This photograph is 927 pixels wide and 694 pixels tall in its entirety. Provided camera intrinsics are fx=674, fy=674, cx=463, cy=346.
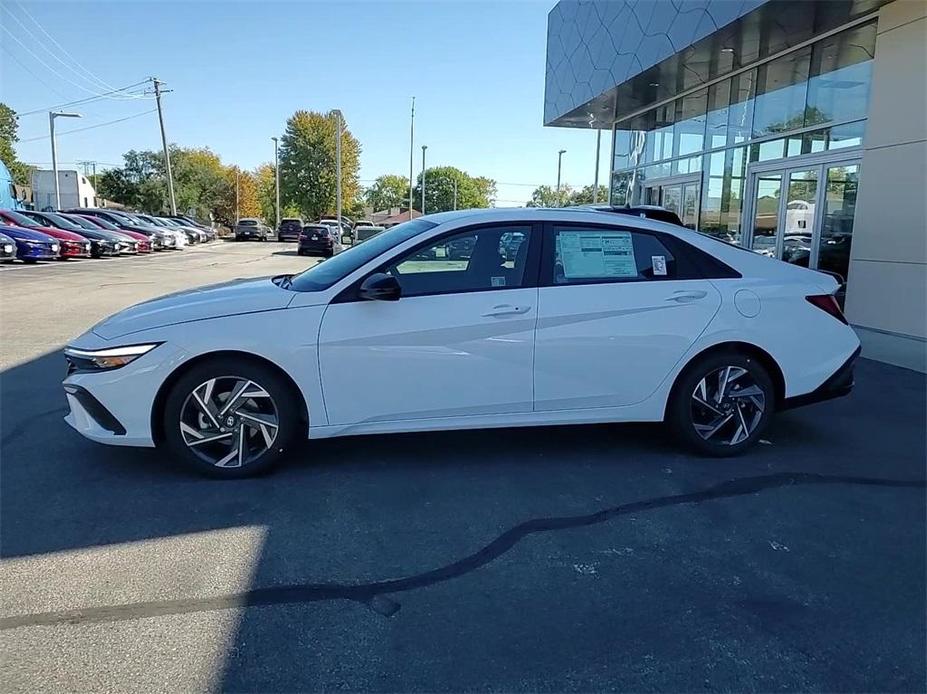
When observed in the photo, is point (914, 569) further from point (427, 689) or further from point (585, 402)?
point (427, 689)

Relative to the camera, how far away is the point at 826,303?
4.63 metres

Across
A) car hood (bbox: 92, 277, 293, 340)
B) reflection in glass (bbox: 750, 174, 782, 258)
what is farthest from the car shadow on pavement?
reflection in glass (bbox: 750, 174, 782, 258)

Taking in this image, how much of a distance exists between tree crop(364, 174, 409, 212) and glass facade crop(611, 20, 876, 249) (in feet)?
384

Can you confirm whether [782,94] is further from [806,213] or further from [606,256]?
[606,256]

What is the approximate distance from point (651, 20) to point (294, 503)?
10314 mm

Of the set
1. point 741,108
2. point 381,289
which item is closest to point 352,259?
point 381,289

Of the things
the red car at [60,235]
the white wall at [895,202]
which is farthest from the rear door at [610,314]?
the red car at [60,235]

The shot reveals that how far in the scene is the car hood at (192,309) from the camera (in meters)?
3.96

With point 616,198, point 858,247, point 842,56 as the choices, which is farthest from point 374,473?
point 616,198

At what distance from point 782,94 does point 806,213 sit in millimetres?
2102

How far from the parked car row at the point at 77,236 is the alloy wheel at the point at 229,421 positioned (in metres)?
19.4

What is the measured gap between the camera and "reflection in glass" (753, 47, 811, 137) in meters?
10.0

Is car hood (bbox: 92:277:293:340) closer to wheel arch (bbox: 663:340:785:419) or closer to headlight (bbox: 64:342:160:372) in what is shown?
headlight (bbox: 64:342:160:372)

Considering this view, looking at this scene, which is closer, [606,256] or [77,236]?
[606,256]
